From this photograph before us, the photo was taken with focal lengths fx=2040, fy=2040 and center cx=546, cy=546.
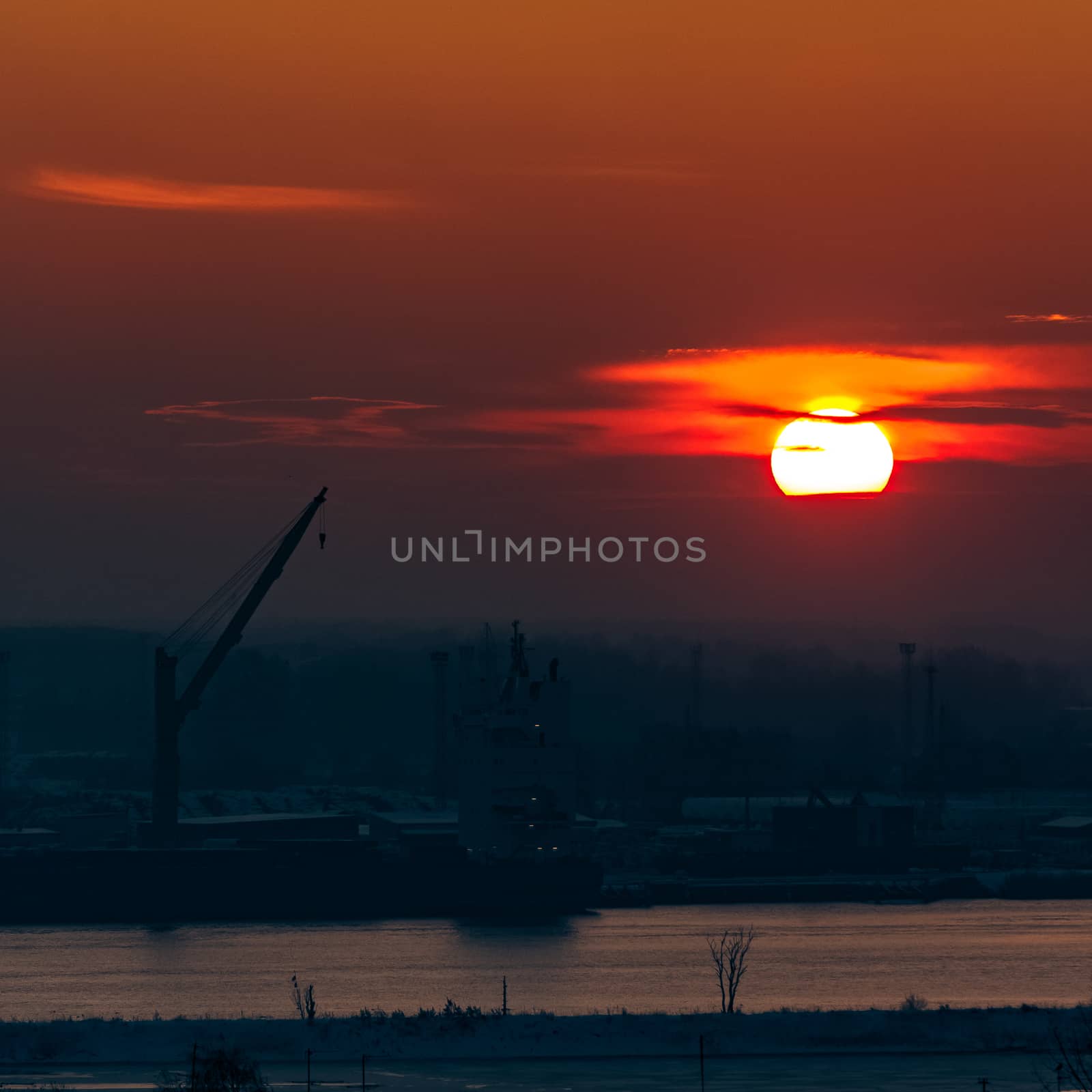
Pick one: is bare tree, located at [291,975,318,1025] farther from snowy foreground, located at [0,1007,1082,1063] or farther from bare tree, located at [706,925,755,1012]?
bare tree, located at [706,925,755,1012]

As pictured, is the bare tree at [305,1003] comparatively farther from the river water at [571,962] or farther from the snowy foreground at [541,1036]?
the snowy foreground at [541,1036]

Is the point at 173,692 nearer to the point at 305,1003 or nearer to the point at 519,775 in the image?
the point at 519,775

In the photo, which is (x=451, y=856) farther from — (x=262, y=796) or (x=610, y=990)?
(x=262, y=796)

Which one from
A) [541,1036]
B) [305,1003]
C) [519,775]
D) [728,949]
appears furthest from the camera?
[519,775]

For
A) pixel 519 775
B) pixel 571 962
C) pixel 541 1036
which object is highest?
pixel 519 775

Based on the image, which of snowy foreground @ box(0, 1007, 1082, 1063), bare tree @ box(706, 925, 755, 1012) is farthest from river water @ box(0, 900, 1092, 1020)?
snowy foreground @ box(0, 1007, 1082, 1063)

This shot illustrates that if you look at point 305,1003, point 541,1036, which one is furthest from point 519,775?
point 541,1036

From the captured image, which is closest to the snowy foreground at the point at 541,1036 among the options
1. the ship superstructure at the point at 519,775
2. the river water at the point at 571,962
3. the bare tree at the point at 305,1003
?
the bare tree at the point at 305,1003

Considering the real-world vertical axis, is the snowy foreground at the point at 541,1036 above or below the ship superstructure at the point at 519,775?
below
